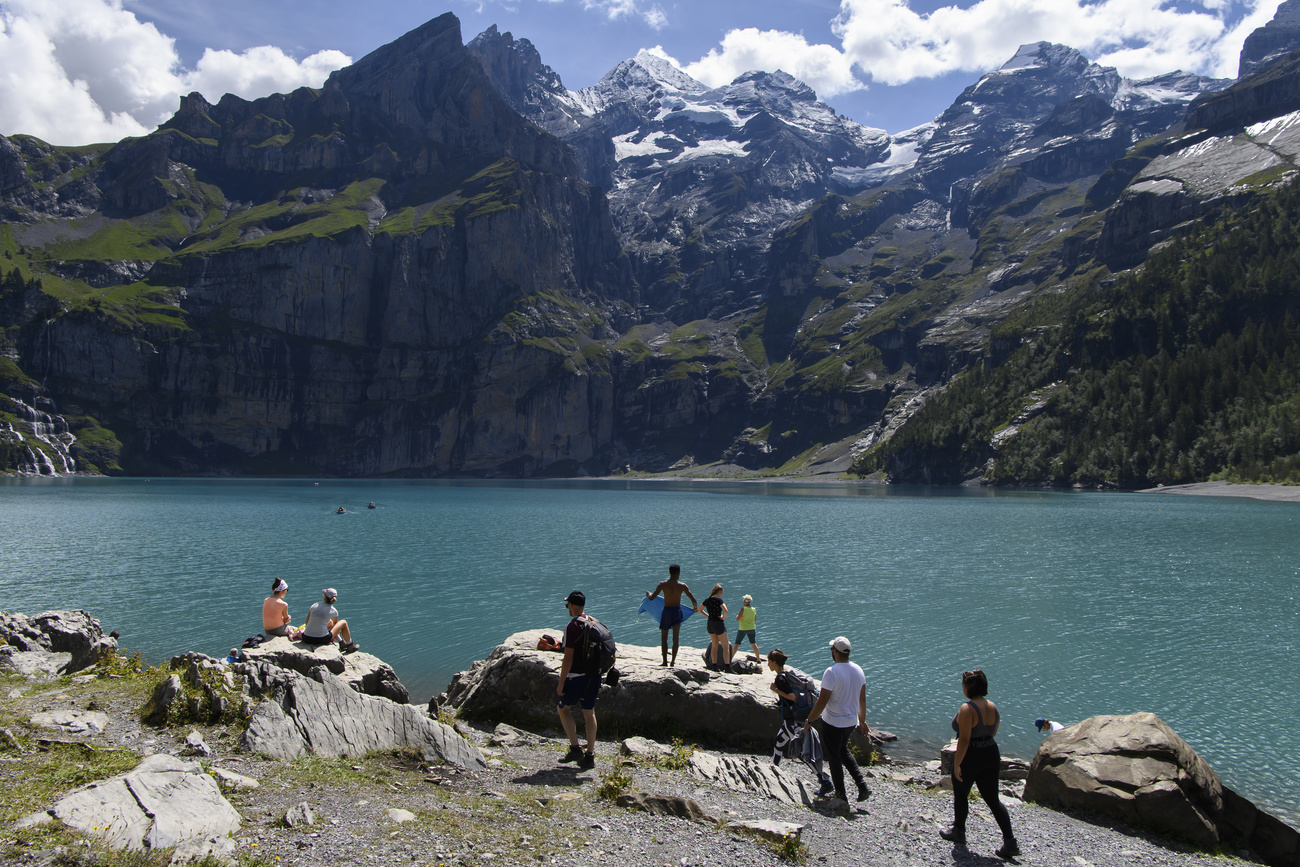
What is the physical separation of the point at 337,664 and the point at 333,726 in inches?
257

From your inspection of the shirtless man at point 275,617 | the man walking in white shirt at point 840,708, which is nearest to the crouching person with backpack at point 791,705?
the man walking in white shirt at point 840,708

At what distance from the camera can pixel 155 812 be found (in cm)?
893

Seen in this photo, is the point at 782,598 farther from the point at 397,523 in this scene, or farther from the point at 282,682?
the point at 397,523

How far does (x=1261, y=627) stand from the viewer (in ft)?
116

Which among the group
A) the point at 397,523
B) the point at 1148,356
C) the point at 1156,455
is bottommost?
the point at 397,523

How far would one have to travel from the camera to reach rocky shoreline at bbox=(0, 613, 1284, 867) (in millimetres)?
9406

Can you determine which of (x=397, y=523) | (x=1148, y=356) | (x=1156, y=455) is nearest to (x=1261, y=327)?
(x=1148, y=356)

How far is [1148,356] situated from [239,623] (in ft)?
723

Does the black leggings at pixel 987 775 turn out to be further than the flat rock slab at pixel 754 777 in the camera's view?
No

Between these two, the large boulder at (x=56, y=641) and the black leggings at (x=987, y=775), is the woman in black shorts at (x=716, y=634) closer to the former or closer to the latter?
the black leggings at (x=987, y=775)

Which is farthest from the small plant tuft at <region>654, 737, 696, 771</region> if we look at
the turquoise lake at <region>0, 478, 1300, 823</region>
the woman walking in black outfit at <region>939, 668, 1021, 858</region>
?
the turquoise lake at <region>0, 478, 1300, 823</region>

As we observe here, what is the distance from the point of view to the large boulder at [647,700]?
1961 cm

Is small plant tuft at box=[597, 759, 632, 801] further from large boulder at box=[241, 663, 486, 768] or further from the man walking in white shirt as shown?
the man walking in white shirt

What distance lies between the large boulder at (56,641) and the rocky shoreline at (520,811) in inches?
242
